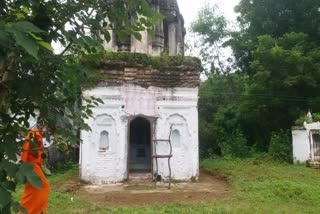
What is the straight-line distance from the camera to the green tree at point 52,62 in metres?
Result: 1.85

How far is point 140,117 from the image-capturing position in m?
11.3

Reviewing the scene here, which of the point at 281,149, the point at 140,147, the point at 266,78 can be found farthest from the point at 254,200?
the point at 266,78

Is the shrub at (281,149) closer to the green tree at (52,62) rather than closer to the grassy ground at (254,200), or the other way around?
the grassy ground at (254,200)

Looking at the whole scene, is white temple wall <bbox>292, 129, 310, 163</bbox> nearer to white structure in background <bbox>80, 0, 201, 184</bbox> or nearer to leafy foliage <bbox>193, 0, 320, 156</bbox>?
leafy foliage <bbox>193, 0, 320, 156</bbox>

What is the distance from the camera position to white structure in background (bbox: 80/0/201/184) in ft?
35.6

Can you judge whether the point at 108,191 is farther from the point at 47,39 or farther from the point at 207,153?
the point at 207,153

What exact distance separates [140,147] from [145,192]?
4108 millimetres

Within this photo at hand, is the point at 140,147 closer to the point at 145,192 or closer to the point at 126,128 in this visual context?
the point at 126,128

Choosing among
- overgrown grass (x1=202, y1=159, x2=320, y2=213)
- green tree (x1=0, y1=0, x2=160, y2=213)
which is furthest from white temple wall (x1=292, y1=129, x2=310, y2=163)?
green tree (x1=0, y1=0, x2=160, y2=213)

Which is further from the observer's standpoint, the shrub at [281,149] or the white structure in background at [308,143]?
the shrub at [281,149]

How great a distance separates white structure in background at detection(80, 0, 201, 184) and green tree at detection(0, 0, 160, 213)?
8.56m

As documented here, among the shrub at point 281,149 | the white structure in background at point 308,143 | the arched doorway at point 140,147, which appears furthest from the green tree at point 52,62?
the shrub at point 281,149

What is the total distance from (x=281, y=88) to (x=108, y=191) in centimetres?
1002

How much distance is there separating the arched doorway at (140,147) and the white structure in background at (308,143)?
18.4 ft
